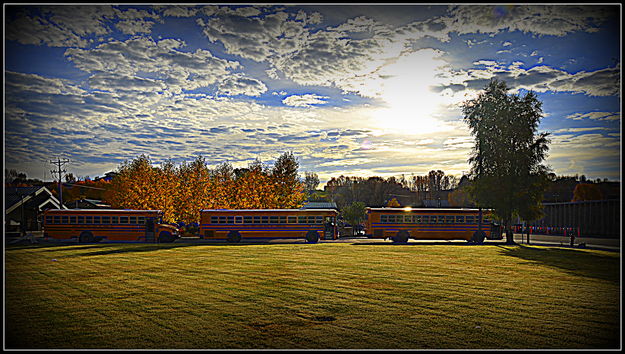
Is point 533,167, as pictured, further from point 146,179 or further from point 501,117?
point 146,179

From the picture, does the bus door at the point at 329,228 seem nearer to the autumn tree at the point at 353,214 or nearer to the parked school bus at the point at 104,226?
the parked school bus at the point at 104,226

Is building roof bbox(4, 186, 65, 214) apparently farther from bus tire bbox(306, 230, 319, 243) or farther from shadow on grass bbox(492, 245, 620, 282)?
shadow on grass bbox(492, 245, 620, 282)

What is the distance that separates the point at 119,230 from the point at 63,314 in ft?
83.6

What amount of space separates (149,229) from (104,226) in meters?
3.60

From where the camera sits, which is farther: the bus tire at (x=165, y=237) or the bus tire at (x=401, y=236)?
the bus tire at (x=401, y=236)

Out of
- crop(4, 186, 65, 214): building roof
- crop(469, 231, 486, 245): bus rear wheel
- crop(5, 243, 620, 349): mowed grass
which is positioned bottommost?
crop(469, 231, 486, 245): bus rear wheel

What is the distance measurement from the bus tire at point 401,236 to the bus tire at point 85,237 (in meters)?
24.9

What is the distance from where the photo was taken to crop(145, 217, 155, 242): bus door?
33906mm

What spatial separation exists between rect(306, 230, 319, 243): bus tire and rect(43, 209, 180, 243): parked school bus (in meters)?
11.2

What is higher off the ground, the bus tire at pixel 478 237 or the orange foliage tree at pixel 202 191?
the orange foliage tree at pixel 202 191

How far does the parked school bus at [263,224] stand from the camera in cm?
3441

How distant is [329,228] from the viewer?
35750mm

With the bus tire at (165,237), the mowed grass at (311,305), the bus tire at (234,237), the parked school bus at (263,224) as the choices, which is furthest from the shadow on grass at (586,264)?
the bus tire at (165,237)

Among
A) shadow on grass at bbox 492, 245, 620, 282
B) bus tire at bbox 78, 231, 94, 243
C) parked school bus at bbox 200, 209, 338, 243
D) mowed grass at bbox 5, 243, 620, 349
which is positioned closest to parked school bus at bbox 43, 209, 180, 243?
bus tire at bbox 78, 231, 94, 243
